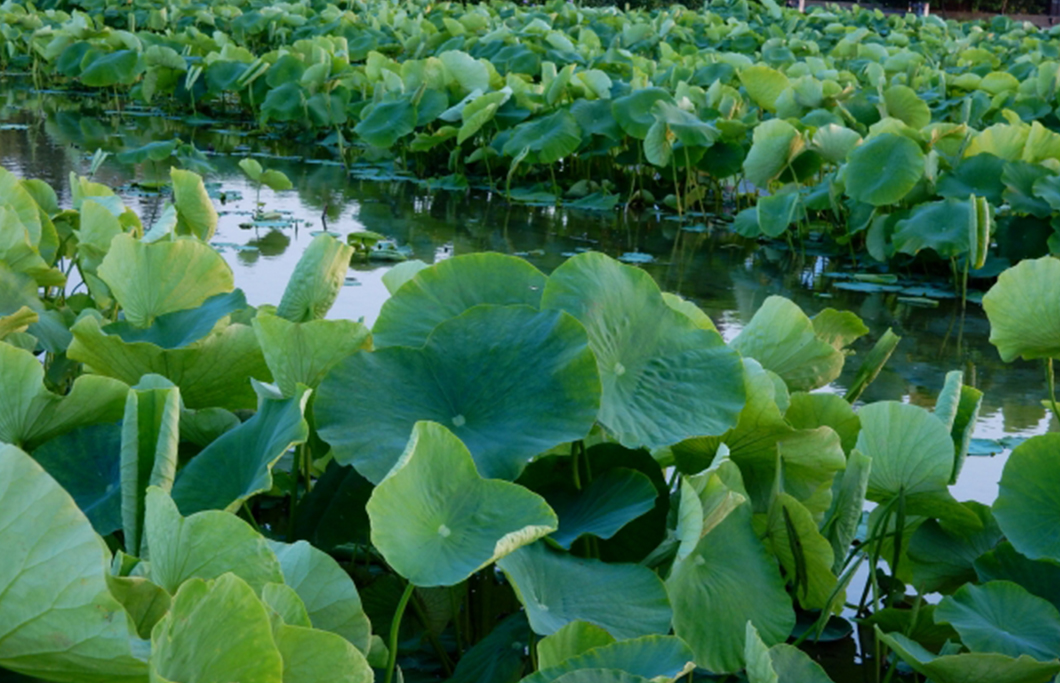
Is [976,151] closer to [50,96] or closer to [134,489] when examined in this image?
[134,489]

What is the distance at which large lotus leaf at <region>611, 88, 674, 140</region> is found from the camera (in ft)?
13.2

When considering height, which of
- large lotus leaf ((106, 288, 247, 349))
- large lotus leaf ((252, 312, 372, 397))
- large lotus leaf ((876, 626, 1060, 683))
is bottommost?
large lotus leaf ((876, 626, 1060, 683))

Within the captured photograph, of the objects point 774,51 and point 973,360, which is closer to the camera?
point 973,360

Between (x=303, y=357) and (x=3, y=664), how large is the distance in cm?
39

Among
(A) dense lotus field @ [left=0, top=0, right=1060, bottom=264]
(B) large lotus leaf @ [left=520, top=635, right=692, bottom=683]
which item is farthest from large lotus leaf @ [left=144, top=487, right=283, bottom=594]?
(A) dense lotus field @ [left=0, top=0, right=1060, bottom=264]

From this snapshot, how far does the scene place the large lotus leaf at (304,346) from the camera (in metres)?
0.83

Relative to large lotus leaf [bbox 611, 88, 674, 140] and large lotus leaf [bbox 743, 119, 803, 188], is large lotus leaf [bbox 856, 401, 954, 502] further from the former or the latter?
large lotus leaf [bbox 611, 88, 674, 140]

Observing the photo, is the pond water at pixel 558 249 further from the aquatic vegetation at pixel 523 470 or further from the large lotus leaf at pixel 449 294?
the large lotus leaf at pixel 449 294

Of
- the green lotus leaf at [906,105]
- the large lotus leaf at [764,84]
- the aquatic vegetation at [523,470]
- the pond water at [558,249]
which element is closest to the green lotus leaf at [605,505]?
the aquatic vegetation at [523,470]

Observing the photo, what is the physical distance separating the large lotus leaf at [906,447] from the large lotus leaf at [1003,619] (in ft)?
0.27

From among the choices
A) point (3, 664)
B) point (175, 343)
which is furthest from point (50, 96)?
point (3, 664)

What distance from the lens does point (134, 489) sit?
2.22 ft

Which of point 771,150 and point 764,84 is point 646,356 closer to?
point 771,150

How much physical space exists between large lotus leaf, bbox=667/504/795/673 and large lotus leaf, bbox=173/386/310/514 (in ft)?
0.86
